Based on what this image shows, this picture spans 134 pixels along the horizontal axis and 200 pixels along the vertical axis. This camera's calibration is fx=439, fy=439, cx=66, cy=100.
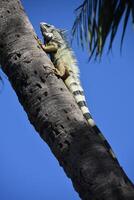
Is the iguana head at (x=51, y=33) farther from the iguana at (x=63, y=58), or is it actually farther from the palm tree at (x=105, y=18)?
the palm tree at (x=105, y=18)

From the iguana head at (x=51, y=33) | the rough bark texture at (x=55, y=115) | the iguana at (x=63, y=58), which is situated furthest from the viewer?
the iguana head at (x=51, y=33)

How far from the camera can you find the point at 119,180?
3062 mm

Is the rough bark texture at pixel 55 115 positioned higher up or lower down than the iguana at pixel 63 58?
lower down

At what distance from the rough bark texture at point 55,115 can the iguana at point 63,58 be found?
1.84 meters

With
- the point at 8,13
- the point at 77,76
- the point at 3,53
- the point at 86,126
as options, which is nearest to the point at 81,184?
the point at 86,126

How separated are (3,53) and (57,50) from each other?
3.64 meters

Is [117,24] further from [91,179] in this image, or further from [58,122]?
[91,179]

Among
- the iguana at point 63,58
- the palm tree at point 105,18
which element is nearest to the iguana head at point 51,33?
the iguana at point 63,58

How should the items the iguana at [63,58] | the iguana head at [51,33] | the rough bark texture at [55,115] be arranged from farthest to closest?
the iguana head at [51,33]
the iguana at [63,58]
the rough bark texture at [55,115]

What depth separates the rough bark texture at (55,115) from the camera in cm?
308

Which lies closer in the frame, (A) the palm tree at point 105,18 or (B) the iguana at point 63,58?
(A) the palm tree at point 105,18

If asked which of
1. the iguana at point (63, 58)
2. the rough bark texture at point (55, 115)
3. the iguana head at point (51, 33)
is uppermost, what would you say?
the iguana head at point (51, 33)

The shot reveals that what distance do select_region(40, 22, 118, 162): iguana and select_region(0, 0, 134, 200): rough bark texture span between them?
1.84 metres

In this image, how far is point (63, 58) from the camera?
7.26m
